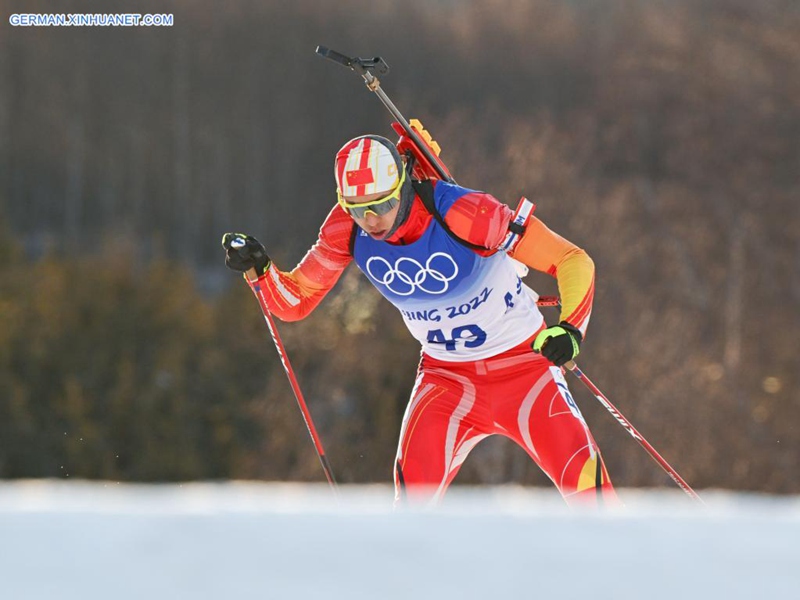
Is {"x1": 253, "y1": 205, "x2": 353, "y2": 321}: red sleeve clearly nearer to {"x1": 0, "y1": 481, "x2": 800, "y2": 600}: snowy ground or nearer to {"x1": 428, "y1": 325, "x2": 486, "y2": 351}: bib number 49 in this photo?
{"x1": 428, "y1": 325, "x2": 486, "y2": 351}: bib number 49

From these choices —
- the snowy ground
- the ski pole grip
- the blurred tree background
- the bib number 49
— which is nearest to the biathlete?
the bib number 49

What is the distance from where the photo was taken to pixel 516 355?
355cm

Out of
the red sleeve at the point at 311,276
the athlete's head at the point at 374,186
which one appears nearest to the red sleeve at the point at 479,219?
the athlete's head at the point at 374,186

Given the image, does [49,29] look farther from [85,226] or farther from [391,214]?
[391,214]

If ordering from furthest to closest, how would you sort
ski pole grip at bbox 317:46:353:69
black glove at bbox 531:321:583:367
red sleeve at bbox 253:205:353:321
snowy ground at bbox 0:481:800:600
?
ski pole grip at bbox 317:46:353:69 < red sleeve at bbox 253:205:353:321 < black glove at bbox 531:321:583:367 < snowy ground at bbox 0:481:800:600

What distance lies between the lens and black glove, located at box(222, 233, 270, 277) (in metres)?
3.69

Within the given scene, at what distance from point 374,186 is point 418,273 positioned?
31 centimetres

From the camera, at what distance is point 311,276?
12.1ft

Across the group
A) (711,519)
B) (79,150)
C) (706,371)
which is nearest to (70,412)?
(79,150)

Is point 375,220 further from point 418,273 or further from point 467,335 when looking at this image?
point 467,335

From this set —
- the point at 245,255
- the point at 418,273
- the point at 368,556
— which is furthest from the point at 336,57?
the point at 368,556

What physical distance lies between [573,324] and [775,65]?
27.3 m

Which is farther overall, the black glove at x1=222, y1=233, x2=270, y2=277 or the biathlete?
the black glove at x1=222, y1=233, x2=270, y2=277

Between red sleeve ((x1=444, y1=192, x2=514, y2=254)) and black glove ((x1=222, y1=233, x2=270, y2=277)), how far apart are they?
65 centimetres
